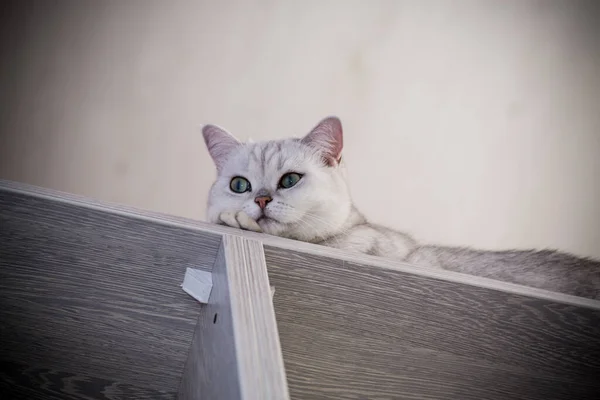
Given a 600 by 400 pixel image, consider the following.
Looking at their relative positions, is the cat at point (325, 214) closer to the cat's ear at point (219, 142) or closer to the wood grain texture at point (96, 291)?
the cat's ear at point (219, 142)

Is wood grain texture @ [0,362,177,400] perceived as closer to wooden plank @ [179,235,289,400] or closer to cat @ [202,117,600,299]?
wooden plank @ [179,235,289,400]

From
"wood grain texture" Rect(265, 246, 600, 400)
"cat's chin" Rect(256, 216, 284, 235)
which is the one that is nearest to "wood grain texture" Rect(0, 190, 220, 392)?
"wood grain texture" Rect(265, 246, 600, 400)

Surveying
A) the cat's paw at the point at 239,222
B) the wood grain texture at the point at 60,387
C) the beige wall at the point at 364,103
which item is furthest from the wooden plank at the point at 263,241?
the beige wall at the point at 364,103

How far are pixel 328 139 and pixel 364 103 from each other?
1.09 meters

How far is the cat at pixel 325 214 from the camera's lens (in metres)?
1.24

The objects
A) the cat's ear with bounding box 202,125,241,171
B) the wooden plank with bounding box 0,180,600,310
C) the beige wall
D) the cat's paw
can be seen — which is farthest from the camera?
the beige wall

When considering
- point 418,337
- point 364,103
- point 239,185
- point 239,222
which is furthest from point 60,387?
point 364,103

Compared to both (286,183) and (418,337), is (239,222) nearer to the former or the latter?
(418,337)

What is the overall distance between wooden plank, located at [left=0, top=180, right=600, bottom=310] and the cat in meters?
0.47

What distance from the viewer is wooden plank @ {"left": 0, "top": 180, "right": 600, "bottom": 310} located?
0.64 m

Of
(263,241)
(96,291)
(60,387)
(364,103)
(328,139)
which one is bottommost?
(60,387)

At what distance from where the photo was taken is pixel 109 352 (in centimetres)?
71

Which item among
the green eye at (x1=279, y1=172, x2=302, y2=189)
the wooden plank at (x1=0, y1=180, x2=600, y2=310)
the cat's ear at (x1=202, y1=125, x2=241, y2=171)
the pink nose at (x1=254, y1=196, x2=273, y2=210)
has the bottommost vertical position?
the pink nose at (x1=254, y1=196, x2=273, y2=210)

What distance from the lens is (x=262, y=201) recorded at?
121 cm
